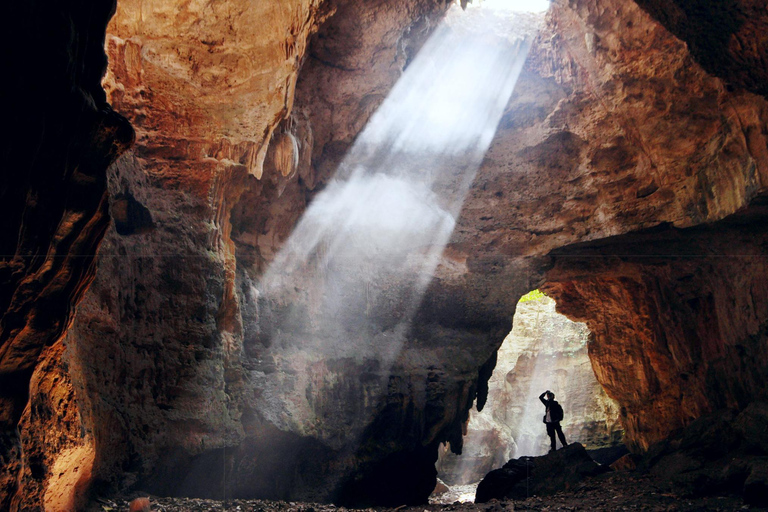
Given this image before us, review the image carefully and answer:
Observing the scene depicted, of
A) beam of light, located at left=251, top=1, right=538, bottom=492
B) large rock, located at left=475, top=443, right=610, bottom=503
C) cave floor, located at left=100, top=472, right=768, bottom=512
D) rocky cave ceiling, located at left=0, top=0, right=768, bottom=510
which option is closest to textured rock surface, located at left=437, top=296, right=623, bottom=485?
rocky cave ceiling, located at left=0, top=0, right=768, bottom=510

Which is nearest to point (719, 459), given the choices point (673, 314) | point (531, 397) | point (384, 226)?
point (673, 314)

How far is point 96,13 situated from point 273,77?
15.3ft

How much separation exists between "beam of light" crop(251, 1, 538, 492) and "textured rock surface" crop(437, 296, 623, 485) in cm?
1136

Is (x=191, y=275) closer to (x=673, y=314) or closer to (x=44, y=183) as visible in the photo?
(x=44, y=183)

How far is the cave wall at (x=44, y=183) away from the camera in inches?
114

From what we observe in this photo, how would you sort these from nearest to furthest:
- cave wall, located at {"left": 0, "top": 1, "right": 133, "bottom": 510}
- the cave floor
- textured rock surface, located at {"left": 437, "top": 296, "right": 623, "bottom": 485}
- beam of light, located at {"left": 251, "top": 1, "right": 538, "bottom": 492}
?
cave wall, located at {"left": 0, "top": 1, "right": 133, "bottom": 510}
the cave floor
beam of light, located at {"left": 251, "top": 1, "right": 538, "bottom": 492}
textured rock surface, located at {"left": 437, "top": 296, "right": 623, "bottom": 485}

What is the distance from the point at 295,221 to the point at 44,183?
8.67 m

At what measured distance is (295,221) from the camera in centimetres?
1191

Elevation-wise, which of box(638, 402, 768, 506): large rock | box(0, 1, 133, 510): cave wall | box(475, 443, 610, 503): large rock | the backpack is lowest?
box(475, 443, 610, 503): large rock

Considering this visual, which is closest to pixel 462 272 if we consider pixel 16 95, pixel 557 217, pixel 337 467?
pixel 557 217

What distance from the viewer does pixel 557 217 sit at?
42.3 feet

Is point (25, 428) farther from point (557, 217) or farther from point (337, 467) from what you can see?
point (557, 217)

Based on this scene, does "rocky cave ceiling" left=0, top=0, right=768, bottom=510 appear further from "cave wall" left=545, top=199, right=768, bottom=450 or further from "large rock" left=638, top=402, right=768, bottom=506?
"large rock" left=638, top=402, right=768, bottom=506

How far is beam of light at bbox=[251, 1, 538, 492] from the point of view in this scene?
36.3 feet
